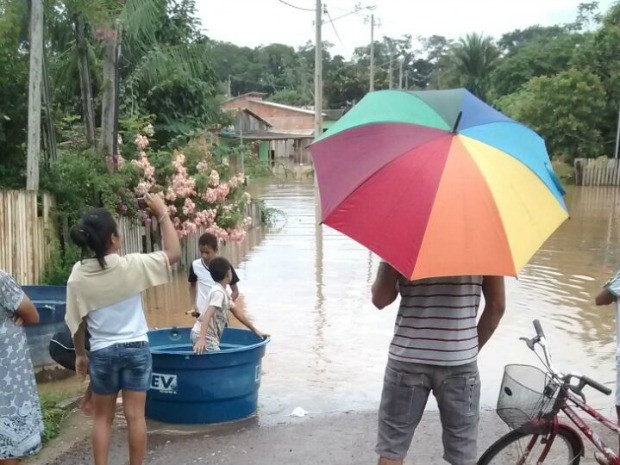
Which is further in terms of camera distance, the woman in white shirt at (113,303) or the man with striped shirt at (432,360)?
the woman in white shirt at (113,303)

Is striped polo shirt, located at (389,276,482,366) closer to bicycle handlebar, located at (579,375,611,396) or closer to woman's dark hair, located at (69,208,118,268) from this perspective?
bicycle handlebar, located at (579,375,611,396)

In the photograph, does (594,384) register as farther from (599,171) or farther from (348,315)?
(599,171)

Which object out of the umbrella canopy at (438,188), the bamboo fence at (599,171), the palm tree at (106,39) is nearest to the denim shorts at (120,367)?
the umbrella canopy at (438,188)

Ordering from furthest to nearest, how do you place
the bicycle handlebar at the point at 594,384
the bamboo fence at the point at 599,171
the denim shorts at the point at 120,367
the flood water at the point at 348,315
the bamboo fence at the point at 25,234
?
the bamboo fence at the point at 599,171
the bamboo fence at the point at 25,234
the flood water at the point at 348,315
the denim shorts at the point at 120,367
the bicycle handlebar at the point at 594,384

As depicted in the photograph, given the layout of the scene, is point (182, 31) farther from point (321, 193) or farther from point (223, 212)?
point (321, 193)

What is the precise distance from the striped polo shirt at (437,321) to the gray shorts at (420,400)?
0.17ft

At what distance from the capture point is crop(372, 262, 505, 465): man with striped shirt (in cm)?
304

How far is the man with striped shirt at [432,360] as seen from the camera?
3.04m

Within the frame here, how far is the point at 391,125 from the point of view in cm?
299

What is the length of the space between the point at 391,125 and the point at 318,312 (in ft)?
23.3

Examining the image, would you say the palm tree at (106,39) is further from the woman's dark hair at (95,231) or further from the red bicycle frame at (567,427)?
the red bicycle frame at (567,427)

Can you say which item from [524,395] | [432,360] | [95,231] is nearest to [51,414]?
[95,231]

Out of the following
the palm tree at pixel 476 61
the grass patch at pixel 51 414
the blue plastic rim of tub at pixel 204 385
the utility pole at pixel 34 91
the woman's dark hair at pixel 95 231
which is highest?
the palm tree at pixel 476 61

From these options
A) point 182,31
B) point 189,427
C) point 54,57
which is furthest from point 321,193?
point 182,31
